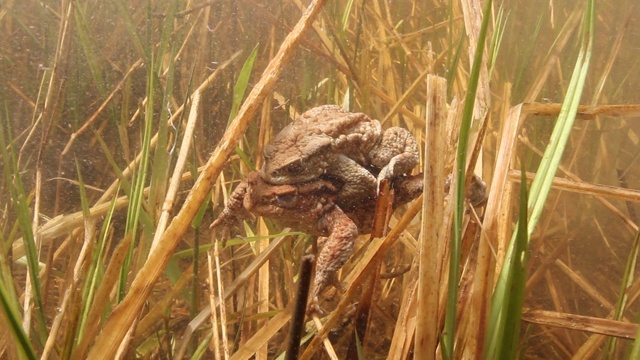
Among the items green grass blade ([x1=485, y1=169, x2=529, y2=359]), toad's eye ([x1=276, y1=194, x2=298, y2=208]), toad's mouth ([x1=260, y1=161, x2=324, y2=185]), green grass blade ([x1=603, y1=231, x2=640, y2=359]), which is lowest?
green grass blade ([x1=603, y1=231, x2=640, y2=359])

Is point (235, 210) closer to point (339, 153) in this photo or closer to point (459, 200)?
point (339, 153)

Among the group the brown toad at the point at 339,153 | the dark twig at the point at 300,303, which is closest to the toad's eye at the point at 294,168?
the brown toad at the point at 339,153

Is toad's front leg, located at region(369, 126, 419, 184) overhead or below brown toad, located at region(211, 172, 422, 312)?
overhead

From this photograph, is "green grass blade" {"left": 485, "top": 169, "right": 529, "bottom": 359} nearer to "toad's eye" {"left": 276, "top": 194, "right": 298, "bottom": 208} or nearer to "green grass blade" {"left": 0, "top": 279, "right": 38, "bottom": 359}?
"toad's eye" {"left": 276, "top": 194, "right": 298, "bottom": 208}

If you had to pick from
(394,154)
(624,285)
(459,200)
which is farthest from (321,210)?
(624,285)

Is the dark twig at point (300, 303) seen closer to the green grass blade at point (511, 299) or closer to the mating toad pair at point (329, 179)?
the green grass blade at point (511, 299)

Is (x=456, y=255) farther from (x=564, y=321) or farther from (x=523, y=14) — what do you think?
(x=523, y=14)

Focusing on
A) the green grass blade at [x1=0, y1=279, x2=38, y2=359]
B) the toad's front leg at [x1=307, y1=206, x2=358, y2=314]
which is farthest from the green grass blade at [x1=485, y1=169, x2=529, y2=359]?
the green grass blade at [x1=0, y1=279, x2=38, y2=359]
